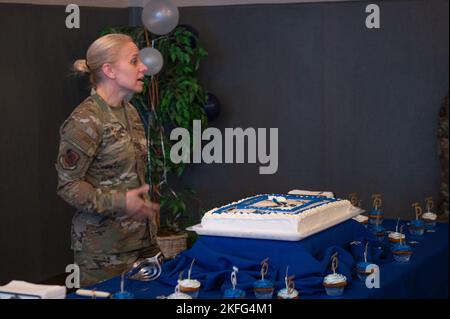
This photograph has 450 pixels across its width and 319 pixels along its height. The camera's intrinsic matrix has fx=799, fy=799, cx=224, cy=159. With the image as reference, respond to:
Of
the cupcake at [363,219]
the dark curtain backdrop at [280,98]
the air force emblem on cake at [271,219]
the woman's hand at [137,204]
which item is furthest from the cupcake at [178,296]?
the dark curtain backdrop at [280,98]

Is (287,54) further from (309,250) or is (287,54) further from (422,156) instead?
(309,250)

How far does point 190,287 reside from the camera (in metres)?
2.05

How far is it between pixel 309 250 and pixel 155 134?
3.03 m

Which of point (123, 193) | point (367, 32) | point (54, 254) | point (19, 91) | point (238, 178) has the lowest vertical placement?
point (54, 254)

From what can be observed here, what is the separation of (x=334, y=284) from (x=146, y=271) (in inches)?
21.5

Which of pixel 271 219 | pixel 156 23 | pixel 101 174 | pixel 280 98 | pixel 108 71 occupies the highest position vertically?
pixel 156 23

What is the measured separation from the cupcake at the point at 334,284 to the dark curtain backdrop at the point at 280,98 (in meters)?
Result: 2.96

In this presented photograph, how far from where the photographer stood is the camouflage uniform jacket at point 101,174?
2.40 m

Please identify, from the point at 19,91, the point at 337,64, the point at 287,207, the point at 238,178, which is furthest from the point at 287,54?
the point at 287,207

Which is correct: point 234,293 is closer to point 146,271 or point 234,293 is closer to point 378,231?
point 146,271

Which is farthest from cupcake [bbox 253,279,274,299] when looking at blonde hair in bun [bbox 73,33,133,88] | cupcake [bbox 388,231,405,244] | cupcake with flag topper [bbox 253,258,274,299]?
blonde hair in bun [bbox 73,33,133,88]

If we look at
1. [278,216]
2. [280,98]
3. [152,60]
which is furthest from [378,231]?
[280,98]

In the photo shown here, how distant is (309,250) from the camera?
2322 millimetres

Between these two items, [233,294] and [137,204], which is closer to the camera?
[233,294]
